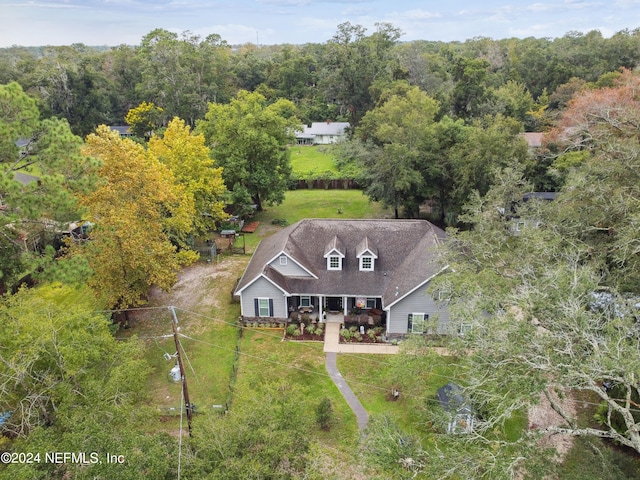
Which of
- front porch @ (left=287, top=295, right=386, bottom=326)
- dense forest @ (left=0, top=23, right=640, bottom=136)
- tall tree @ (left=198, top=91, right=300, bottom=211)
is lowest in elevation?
front porch @ (left=287, top=295, right=386, bottom=326)

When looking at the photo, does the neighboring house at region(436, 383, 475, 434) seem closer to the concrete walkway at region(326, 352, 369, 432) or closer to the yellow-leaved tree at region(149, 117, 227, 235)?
the concrete walkway at region(326, 352, 369, 432)

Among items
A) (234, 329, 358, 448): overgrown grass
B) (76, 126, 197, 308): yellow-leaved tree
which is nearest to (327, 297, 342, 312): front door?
(234, 329, 358, 448): overgrown grass

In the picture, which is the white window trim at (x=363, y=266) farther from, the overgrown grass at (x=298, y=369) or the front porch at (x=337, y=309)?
the overgrown grass at (x=298, y=369)

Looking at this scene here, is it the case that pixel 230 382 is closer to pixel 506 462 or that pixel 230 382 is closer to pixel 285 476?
pixel 285 476

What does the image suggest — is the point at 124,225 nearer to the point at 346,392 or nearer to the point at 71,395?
the point at 71,395

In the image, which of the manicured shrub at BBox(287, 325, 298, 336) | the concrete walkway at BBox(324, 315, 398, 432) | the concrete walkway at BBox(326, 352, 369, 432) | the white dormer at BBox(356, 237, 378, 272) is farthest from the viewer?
the white dormer at BBox(356, 237, 378, 272)

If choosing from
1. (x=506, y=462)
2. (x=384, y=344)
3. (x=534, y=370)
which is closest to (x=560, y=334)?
(x=534, y=370)

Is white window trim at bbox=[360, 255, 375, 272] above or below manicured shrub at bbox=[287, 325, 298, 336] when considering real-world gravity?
above
